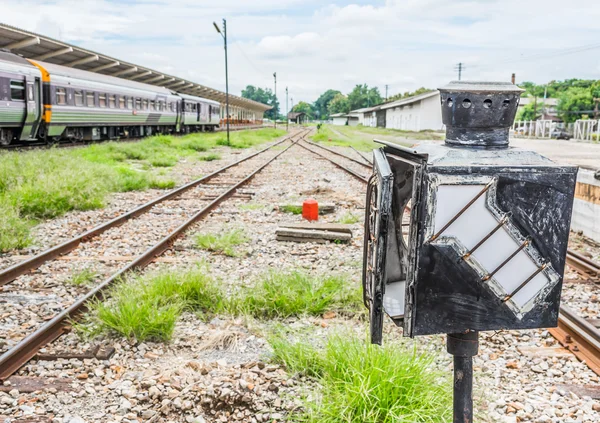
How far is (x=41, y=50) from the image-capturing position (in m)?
19.2

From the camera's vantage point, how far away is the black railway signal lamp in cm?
142

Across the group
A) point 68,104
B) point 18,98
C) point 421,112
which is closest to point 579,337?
point 18,98

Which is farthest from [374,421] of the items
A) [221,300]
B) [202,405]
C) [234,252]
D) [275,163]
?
[275,163]

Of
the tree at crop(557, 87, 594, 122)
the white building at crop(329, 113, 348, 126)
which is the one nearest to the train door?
the tree at crop(557, 87, 594, 122)

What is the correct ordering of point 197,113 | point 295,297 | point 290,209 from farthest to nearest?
point 197,113
point 290,209
point 295,297

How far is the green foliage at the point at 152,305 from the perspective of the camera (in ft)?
12.7

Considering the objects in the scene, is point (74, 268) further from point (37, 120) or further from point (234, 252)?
point (37, 120)

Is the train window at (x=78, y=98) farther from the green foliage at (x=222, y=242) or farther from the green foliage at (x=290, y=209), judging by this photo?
the green foliage at (x=222, y=242)

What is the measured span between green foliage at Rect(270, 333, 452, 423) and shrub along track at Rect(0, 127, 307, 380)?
1.95 metres

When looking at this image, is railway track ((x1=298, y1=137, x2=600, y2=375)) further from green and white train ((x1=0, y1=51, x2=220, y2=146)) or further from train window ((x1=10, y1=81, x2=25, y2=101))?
train window ((x1=10, y1=81, x2=25, y2=101))

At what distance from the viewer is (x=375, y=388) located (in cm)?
275

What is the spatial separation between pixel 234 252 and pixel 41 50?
650 inches

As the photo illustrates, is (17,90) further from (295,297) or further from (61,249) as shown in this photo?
(295,297)

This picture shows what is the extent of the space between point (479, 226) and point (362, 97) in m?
132
